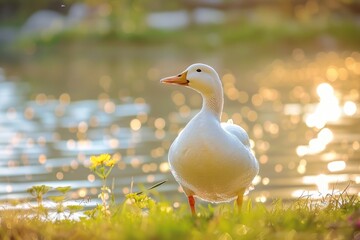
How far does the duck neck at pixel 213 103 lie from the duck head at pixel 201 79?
27 mm

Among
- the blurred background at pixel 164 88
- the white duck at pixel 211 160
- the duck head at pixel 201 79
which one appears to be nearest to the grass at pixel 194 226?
the white duck at pixel 211 160

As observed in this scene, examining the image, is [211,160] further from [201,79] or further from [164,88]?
[164,88]

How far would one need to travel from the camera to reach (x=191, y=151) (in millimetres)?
5754

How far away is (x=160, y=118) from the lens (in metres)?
18.7

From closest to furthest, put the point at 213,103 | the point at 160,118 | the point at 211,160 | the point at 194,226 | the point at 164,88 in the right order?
the point at 194,226, the point at 211,160, the point at 213,103, the point at 160,118, the point at 164,88

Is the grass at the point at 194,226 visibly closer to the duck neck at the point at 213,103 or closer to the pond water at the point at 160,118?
the duck neck at the point at 213,103

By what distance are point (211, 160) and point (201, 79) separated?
0.76 meters

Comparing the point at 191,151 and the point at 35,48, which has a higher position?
Answer: the point at 35,48

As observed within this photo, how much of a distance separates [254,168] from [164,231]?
1908mm

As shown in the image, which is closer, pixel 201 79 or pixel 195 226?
pixel 195 226

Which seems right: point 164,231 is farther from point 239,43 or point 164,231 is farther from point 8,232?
point 239,43

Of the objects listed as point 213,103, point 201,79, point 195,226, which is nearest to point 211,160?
point 213,103

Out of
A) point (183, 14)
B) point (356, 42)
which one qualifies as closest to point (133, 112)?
point (356, 42)

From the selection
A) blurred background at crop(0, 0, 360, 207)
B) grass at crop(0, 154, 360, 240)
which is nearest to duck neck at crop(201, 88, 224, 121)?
blurred background at crop(0, 0, 360, 207)
